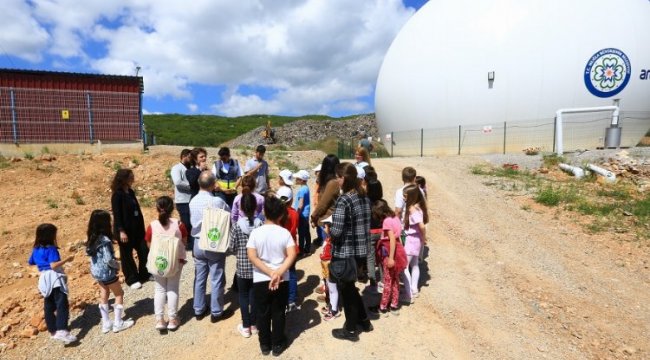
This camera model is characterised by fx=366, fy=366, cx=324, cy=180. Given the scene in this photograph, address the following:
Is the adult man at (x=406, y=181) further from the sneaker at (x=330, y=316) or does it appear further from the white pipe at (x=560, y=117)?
the white pipe at (x=560, y=117)

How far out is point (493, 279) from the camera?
564 centimetres

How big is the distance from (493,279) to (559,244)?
2.38 m

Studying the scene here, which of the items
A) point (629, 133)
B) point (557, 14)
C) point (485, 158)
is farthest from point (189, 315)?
point (629, 133)

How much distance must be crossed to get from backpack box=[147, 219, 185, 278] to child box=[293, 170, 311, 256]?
1853 mm

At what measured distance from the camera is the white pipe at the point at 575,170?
11789 mm

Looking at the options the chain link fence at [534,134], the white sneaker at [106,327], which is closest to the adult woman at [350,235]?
the white sneaker at [106,327]

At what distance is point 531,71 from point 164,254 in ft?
55.7

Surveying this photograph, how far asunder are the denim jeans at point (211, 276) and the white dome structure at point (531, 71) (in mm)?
15613

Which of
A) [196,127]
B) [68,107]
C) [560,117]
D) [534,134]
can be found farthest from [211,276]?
[196,127]

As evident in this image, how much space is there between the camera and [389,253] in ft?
13.9

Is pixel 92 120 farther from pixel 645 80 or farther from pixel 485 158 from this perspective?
pixel 645 80

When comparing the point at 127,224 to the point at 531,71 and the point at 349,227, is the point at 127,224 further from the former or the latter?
the point at 531,71

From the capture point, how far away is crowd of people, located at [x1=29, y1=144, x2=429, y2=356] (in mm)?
3682

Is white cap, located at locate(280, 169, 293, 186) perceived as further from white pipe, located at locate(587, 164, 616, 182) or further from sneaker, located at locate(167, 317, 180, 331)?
white pipe, located at locate(587, 164, 616, 182)
